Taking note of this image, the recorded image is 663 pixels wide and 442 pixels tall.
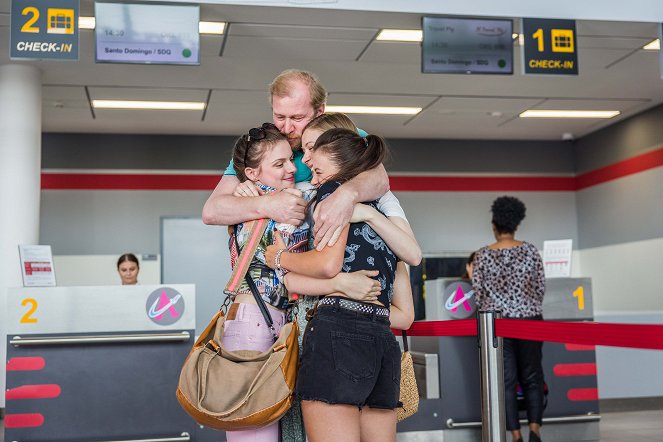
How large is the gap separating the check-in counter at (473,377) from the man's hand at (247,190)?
2.89 metres

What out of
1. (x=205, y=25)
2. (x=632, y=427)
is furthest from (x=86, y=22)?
(x=632, y=427)

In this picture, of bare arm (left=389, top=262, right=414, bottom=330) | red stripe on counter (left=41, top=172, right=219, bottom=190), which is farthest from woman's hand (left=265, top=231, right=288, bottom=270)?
red stripe on counter (left=41, top=172, right=219, bottom=190)

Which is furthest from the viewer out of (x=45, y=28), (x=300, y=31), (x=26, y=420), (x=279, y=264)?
(x=300, y=31)

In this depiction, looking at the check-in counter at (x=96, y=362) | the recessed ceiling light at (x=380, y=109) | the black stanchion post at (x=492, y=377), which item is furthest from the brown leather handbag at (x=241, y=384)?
the recessed ceiling light at (x=380, y=109)

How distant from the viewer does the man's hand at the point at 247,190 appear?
7.10 ft

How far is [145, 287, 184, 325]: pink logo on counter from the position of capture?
4750mm

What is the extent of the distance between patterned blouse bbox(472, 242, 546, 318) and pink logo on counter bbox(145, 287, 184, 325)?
1.83 meters

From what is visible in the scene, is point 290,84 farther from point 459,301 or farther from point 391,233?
point 459,301

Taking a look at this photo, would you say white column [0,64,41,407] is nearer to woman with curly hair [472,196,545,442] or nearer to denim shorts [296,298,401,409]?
woman with curly hair [472,196,545,442]

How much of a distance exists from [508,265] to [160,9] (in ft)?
9.35

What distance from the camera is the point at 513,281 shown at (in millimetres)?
4770

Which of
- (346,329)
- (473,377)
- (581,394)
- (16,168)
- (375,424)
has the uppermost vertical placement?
(16,168)

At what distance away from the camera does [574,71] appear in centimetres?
586

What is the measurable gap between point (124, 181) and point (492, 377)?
7.46 metres
